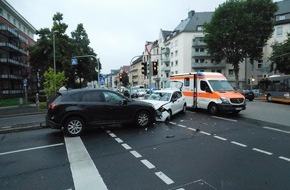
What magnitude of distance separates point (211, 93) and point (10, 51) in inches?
1880

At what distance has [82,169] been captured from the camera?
5559 millimetres

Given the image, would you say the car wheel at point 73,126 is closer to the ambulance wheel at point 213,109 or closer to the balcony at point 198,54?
the ambulance wheel at point 213,109

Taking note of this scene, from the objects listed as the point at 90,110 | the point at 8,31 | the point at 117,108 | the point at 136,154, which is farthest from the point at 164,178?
the point at 8,31

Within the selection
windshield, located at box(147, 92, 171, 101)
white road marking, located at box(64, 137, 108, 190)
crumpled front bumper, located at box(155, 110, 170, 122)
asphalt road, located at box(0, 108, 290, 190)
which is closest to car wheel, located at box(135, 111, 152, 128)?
asphalt road, located at box(0, 108, 290, 190)

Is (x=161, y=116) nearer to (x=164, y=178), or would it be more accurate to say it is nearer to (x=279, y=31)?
(x=164, y=178)

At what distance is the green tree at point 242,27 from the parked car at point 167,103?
101 ft

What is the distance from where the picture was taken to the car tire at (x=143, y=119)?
10352mm

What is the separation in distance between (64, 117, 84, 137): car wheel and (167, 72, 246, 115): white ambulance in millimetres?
7854

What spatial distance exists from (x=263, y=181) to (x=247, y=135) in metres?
4.27

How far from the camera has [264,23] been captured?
40219mm

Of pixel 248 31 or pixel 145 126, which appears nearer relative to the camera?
pixel 145 126

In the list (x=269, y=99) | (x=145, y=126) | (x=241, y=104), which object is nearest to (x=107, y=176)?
(x=145, y=126)

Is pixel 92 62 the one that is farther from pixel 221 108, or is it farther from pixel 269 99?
pixel 221 108

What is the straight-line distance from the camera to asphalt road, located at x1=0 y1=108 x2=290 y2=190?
4.79 meters
